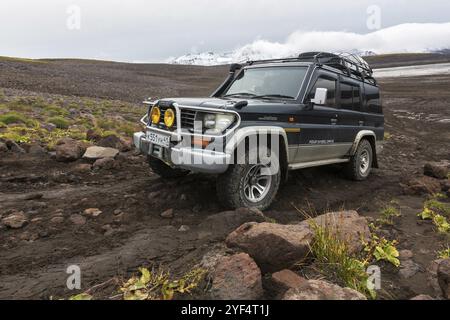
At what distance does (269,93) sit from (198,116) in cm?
156

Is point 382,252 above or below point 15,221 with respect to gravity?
below

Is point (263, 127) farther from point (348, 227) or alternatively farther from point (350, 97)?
point (350, 97)

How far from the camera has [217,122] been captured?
4.45m

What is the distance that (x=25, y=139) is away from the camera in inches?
299

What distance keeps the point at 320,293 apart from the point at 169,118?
304cm

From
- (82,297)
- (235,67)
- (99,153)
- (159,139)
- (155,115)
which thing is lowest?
(82,297)

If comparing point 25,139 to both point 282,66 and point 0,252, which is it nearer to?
point 0,252

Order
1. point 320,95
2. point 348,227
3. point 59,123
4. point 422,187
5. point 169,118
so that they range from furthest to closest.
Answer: point 59,123 < point 422,187 < point 320,95 < point 169,118 < point 348,227

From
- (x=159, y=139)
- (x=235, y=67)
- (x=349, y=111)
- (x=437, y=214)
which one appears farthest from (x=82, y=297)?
(x=349, y=111)

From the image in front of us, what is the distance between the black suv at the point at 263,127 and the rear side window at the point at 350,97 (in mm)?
18

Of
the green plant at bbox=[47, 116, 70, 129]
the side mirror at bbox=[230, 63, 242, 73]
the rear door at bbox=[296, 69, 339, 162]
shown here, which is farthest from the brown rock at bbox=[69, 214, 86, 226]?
the green plant at bbox=[47, 116, 70, 129]

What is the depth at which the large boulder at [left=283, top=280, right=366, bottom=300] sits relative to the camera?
8.50 feet
